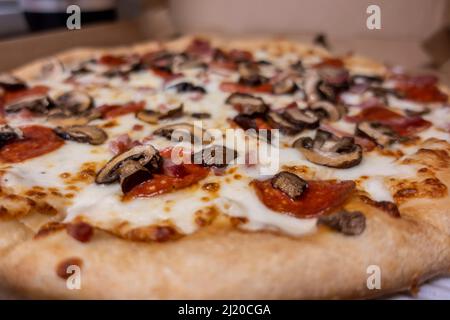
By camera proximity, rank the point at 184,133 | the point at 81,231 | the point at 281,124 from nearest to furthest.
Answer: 1. the point at 81,231
2. the point at 184,133
3. the point at 281,124

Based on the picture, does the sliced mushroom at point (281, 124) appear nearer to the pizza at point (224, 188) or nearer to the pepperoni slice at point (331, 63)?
the pizza at point (224, 188)

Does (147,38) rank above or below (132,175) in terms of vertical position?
above

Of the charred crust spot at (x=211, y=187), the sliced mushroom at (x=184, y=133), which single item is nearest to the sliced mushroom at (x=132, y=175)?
the charred crust spot at (x=211, y=187)

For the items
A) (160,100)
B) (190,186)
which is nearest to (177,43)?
(160,100)

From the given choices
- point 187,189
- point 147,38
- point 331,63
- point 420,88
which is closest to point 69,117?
point 187,189

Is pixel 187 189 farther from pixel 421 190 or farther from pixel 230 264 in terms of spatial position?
pixel 421 190

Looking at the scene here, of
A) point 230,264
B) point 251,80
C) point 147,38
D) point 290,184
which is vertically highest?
point 147,38
